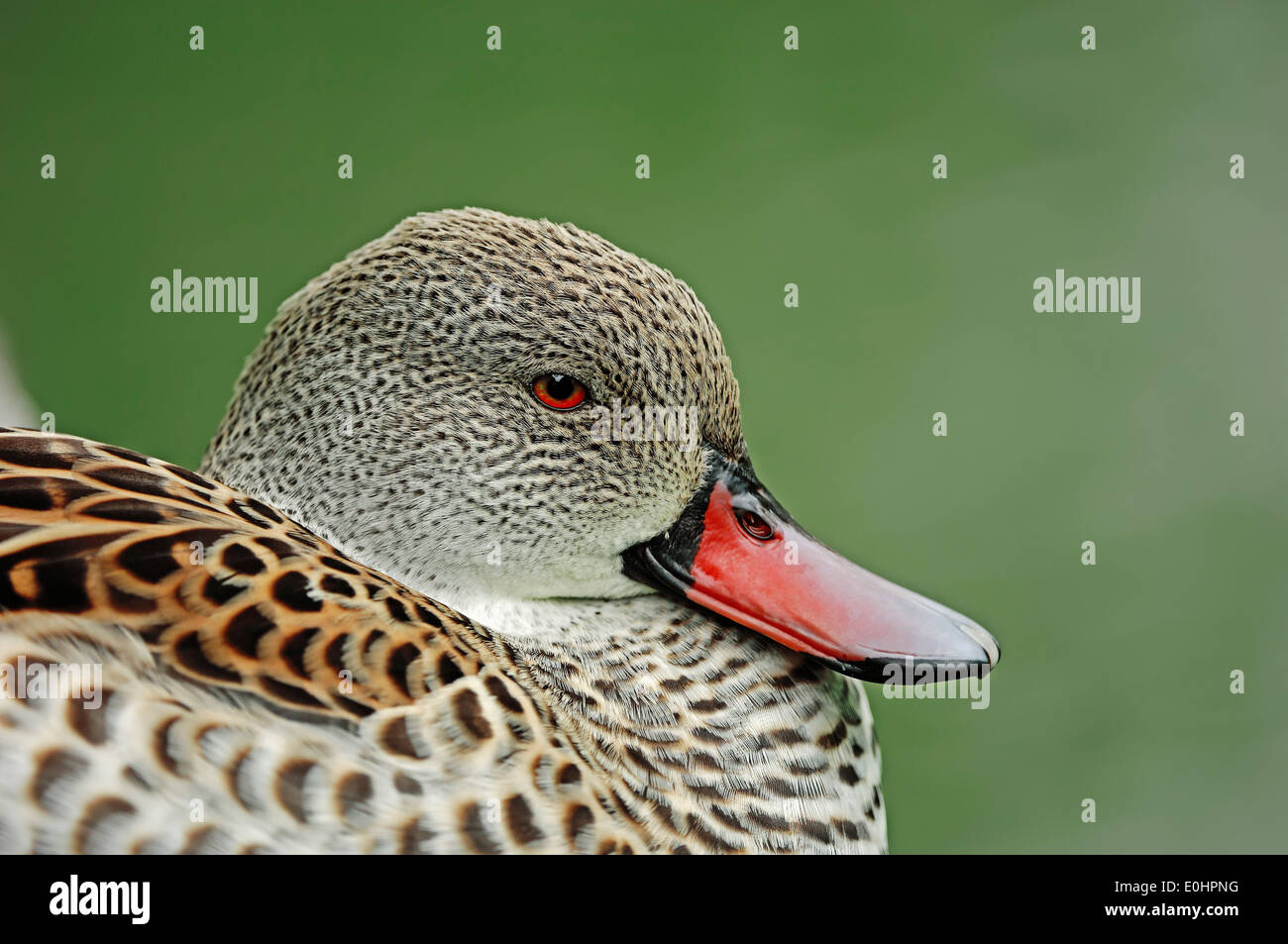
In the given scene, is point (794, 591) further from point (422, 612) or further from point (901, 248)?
point (901, 248)

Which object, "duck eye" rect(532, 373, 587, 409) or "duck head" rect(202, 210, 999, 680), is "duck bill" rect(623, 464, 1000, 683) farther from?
"duck eye" rect(532, 373, 587, 409)

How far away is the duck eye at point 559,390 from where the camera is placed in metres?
1.21

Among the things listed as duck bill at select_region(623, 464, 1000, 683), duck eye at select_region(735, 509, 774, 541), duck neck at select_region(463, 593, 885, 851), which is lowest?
duck neck at select_region(463, 593, 885, 851)

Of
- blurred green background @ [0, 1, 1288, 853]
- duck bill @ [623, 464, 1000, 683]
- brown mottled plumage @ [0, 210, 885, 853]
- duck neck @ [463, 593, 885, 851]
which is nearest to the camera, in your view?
brown mottled plumage @ [0, 210, 885, 853]

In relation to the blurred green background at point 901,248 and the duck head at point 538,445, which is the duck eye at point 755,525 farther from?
the blurred green background at point 901,248

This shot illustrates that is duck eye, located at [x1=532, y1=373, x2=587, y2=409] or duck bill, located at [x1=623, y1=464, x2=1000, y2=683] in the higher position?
duck eye, located at [x1=532, y1=373, x2=587, y2=409]

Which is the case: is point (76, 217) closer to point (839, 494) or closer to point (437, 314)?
point (839, 494)

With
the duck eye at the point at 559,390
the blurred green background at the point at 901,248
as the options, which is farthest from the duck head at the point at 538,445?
the blurred green background at the point at 901,248

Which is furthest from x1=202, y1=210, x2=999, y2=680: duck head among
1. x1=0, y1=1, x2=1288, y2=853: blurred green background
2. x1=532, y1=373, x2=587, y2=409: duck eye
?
x1=0, y1=1, x2=1288, y2=853: blurred green background

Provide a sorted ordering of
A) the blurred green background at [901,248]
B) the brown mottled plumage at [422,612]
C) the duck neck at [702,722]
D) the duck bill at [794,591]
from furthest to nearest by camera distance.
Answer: the blurred green background at [901,248]
the duck bill at [794,591]
the duck neck at [702,722]
the brown mottled plumage at [422,612]

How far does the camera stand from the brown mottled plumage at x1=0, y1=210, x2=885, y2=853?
0.93 meters

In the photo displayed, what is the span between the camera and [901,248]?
312 cm

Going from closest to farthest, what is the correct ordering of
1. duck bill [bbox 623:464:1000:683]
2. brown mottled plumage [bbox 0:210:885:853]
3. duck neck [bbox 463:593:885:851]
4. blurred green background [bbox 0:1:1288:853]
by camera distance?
brown mottled plumage [bbox 0:210:885:853] → duck neck [bbox 463:593:885:851] → duck bill [bbox 623:464:1000:683] → blurred green background [bbox 0:1:1288:853]
